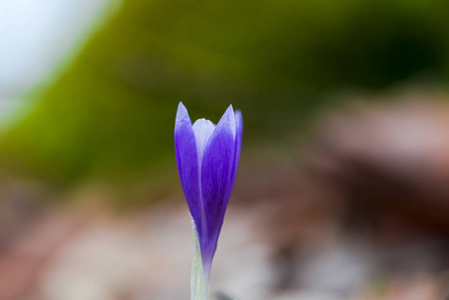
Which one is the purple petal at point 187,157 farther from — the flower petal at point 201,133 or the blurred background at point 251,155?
the blurred background at point 251,155

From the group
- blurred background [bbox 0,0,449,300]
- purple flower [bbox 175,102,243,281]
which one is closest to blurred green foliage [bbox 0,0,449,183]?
blurred background [bbox 0,0,449,300]

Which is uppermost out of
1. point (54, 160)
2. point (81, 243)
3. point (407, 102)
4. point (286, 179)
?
point (54, 160)

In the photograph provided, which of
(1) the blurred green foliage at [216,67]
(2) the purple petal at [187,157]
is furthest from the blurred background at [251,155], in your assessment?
(2) the purple petal at [187,157]

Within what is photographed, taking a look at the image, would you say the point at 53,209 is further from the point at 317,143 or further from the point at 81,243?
the point at 317,143

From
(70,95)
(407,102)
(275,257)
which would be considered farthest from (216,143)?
(70,95)

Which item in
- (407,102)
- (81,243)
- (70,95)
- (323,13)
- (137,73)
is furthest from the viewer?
(70,95)

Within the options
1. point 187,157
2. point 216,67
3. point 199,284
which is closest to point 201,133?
point 187,157

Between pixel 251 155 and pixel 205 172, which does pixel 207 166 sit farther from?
pixel 251 155
